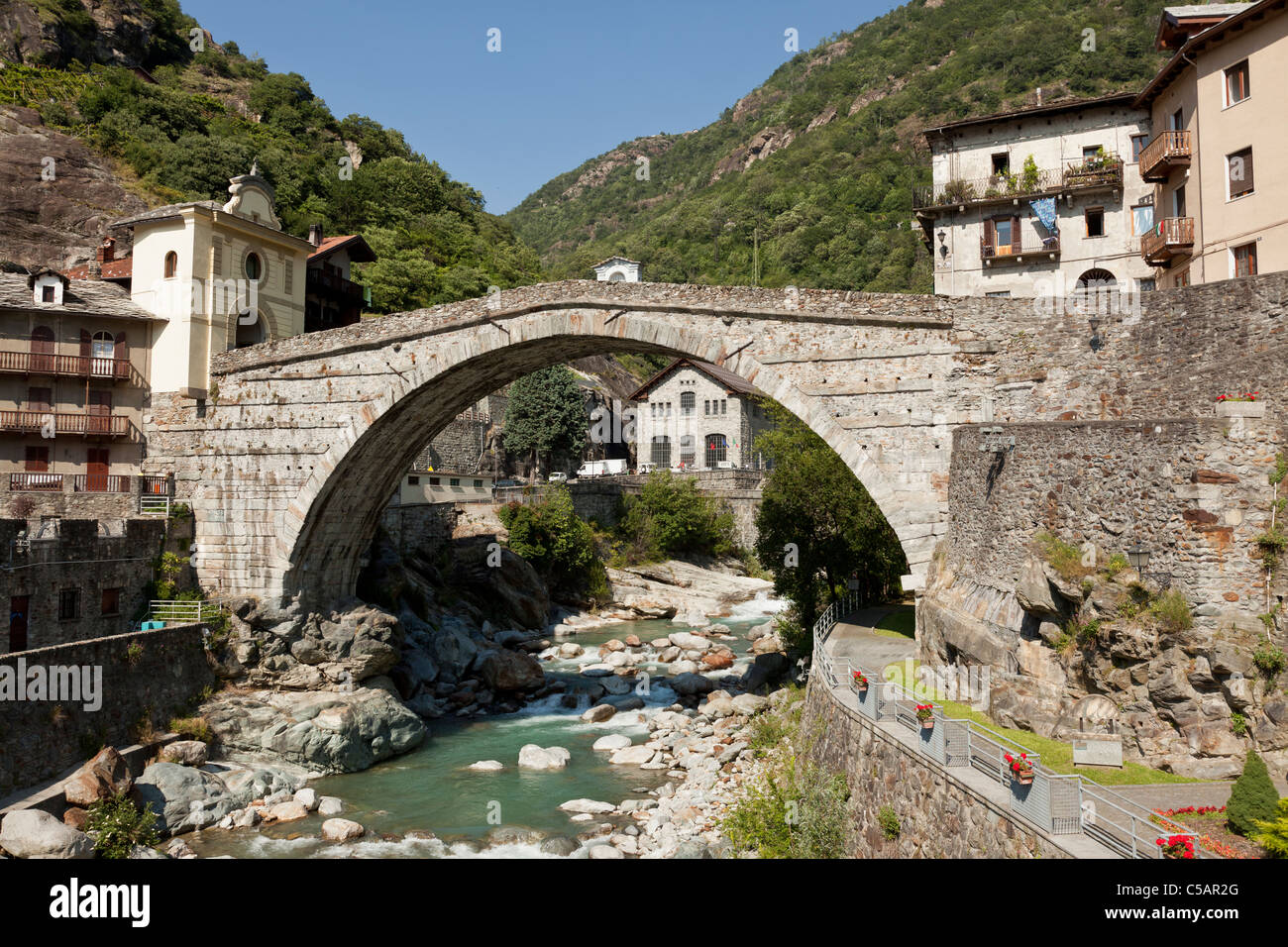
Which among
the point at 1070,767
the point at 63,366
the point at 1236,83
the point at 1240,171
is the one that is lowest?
the point at 1070,767

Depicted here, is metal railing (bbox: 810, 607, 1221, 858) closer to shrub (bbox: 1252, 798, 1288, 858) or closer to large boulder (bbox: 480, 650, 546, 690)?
shrub (bbox: 1252, 798, 1288, 858)

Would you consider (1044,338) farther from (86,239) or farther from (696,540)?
(86,239)

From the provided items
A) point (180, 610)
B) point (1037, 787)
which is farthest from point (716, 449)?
point (1037, 787)

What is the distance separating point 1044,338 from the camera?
16391mm

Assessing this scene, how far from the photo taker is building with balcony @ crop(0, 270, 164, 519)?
22.3m

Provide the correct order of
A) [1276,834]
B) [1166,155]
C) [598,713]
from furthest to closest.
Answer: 1. [598,713]
2. [1166,155]
3. [1276,834]

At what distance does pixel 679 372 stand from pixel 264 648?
3706cm

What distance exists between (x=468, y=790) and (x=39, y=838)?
7632 mm

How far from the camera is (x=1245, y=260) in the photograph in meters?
18.7

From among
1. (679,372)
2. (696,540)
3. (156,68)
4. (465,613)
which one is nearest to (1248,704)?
(465,613)

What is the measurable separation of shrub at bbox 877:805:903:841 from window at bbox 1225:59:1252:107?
1731cm

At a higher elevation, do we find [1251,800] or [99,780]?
[1251,800]

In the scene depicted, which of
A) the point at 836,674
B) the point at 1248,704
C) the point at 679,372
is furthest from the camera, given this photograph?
the point at 679,372

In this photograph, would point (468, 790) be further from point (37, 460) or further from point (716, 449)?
point (716, 449)
